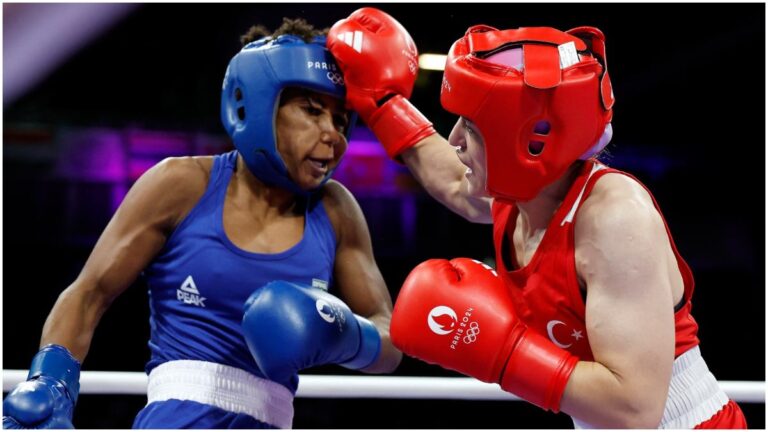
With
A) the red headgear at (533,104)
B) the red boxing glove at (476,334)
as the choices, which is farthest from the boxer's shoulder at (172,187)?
the red headgear at (533,104)

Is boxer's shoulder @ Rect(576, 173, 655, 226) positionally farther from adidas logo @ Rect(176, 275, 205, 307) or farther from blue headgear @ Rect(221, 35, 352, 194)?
adidas logo @ Rect(176, 275, 205, 307)

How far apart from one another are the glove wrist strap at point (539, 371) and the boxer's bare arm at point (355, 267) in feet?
2.41

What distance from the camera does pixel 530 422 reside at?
516cm

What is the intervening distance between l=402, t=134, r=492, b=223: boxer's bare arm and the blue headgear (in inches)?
10.6

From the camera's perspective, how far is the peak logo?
167cm

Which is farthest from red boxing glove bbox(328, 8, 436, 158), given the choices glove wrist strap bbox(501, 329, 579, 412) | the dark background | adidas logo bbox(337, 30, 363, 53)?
the dark background

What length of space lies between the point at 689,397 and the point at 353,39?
1224 millimetres

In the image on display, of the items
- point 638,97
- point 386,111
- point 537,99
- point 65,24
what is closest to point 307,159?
point 386,111

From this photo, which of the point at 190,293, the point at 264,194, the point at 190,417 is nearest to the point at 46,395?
the point at 190,417

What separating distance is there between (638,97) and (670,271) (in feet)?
16.5

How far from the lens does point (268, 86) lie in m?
2.13

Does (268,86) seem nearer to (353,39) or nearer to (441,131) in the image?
(353,39)

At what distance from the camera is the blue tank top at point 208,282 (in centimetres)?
213

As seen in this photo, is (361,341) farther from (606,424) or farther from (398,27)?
(398,27)
